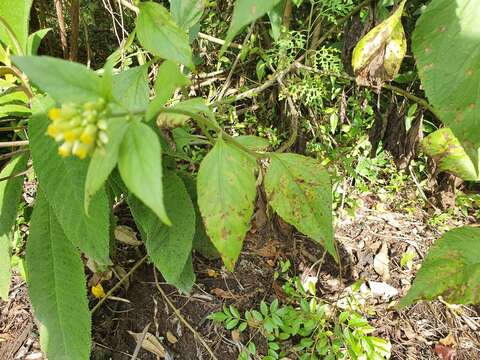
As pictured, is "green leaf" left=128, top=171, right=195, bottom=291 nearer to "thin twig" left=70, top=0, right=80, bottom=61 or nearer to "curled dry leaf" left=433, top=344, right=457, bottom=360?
"thin twig" left=70, top=0, right=80, bottom=61

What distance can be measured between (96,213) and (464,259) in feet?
2.60

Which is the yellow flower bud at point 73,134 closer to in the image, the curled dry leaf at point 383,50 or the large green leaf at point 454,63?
the large green leaf at point 454,63

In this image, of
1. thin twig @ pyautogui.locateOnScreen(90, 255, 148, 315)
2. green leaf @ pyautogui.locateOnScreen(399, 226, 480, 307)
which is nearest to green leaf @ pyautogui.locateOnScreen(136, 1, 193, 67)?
green leaf @ pyautogui.locateOnScreen(399, 226, 480, 307)

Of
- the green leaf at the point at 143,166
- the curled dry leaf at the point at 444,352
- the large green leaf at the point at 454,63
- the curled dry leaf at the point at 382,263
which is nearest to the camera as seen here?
the green leaf at the point at 143,166

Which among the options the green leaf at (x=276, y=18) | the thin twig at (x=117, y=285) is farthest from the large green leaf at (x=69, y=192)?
the green leaf at (x=276, y=18)

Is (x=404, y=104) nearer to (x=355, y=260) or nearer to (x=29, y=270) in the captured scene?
(x=355, y=260)

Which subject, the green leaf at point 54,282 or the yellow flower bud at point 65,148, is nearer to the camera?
the yellow flower bud at point 65,148

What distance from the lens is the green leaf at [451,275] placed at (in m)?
1.01

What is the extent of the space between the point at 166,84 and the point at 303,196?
0.38 meters

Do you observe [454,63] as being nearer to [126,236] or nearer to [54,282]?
[54,282]

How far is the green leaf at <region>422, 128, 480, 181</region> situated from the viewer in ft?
4.94

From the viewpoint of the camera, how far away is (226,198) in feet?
2.66

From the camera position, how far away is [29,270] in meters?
1.15

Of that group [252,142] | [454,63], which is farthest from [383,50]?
[252,142]
